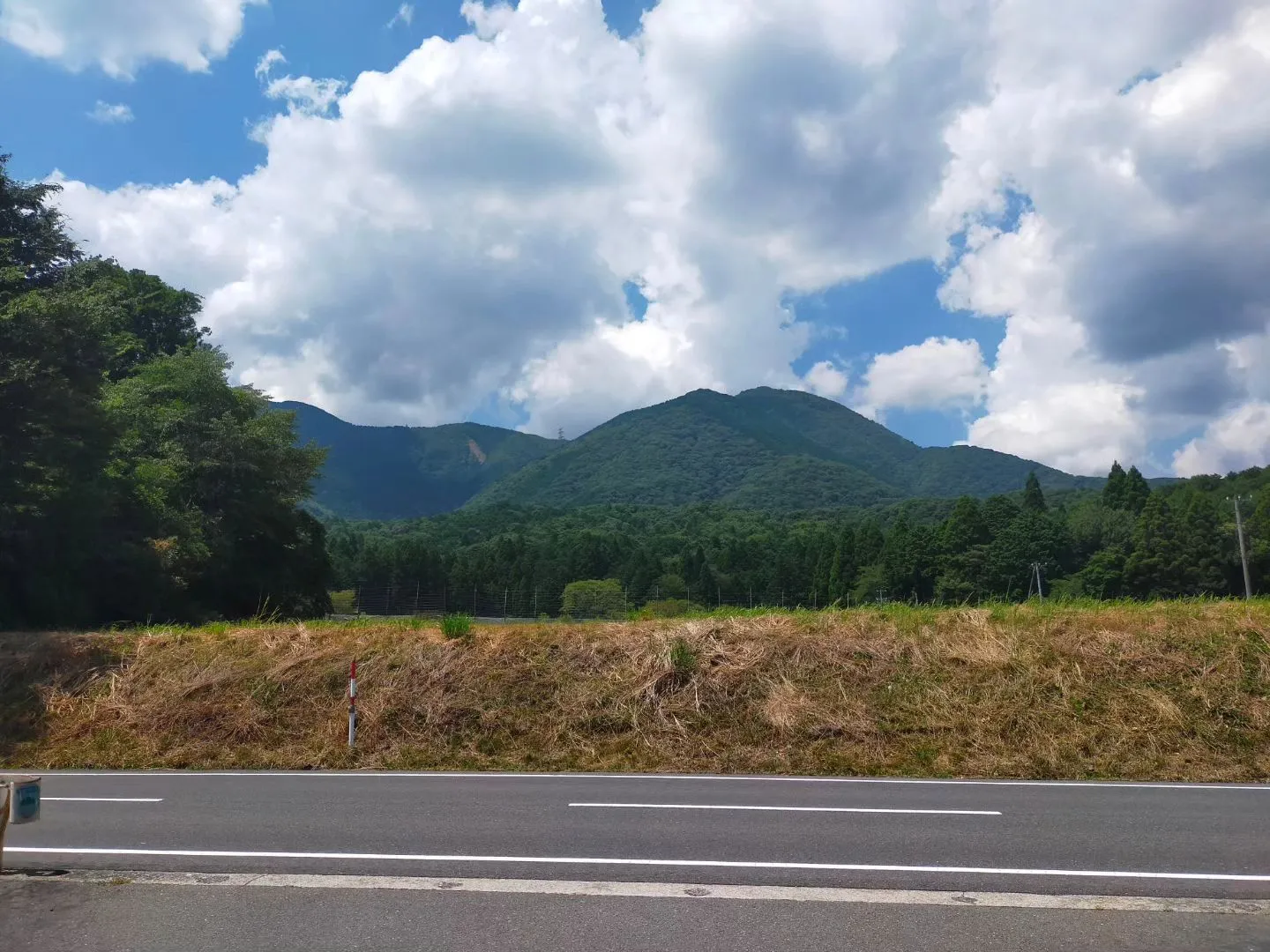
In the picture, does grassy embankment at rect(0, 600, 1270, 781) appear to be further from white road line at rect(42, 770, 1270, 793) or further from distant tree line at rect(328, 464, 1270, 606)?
distant tree line at rect(328, 464, 1270, 606)

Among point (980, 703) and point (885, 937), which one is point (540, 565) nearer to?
point (980, 703)

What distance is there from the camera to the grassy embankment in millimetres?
12609

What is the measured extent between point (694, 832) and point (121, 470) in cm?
3207

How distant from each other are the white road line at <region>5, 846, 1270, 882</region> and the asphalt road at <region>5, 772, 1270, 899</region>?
24mm

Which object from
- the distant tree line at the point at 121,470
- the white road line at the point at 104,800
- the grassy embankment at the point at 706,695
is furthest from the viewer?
the distant tree line at the point at 121,470

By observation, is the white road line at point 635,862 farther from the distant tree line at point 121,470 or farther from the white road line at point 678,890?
the distant tree line at point 121,470

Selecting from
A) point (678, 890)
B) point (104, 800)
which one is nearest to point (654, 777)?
point (678, 890)

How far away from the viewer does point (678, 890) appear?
6441mm

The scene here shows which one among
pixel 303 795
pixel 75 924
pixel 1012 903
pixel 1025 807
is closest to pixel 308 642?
pixel 303 795

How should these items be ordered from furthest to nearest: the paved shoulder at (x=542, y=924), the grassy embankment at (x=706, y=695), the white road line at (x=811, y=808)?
the grassy embankment at (x=706, y=695), the white road line at (x=811, y=808), the paved shoulder at (x=542, y=924)

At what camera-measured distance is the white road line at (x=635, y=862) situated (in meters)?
6.80

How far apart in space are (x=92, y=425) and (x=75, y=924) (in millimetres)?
26730

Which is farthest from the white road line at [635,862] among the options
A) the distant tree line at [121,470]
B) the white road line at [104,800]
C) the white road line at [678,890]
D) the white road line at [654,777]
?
the distant tree line at [121,470]

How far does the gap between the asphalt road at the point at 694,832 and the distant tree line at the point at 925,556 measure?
70762mm
